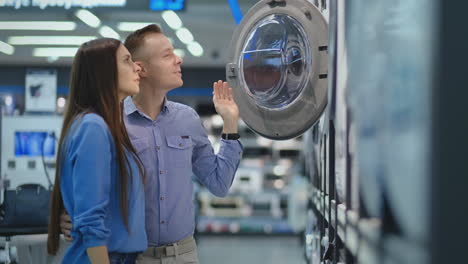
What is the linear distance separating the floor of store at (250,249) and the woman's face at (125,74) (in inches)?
223

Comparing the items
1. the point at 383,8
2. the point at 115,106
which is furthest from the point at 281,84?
the point at 383,8

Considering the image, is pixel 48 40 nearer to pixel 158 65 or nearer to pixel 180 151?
pixel 158 65

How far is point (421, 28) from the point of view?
2.37 ft

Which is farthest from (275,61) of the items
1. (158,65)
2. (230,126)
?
(158,65)

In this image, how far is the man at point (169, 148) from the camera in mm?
2012

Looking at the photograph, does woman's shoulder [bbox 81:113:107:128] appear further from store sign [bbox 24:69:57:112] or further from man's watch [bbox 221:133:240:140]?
store sign [bbox 24:69:57:112]

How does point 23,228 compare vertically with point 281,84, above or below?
below

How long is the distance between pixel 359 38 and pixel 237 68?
1.17 metres

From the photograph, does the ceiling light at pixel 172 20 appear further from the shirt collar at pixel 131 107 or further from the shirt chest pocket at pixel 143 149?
the shirt chest pocket at pixel 143 149

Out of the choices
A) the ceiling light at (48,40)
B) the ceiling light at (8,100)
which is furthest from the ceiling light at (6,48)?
the ceiling light at (8,100)

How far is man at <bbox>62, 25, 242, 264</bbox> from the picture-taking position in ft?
6.60

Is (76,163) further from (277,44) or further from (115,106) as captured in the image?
(277,44)

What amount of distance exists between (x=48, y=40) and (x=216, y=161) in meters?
7.67

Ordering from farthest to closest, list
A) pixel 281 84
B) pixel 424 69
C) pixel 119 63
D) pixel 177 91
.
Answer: pixel 177 91, pixel 281 84, pixel 119 63, pixel 424 69
